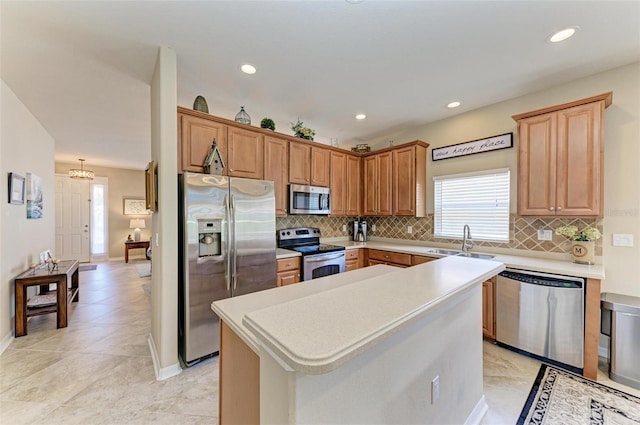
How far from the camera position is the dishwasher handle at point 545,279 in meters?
2.22

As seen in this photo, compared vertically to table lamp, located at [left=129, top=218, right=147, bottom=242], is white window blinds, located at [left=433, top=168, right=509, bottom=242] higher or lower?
higher

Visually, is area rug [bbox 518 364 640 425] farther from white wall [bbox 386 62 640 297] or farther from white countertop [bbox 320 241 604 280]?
white wall [bbox 386 62 640 297]

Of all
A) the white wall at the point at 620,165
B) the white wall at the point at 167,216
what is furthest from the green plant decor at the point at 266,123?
the white wall at the point at 620,165

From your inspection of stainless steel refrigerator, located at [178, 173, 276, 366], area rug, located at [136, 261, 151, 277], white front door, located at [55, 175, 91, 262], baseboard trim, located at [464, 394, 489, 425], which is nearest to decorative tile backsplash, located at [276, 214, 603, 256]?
stainless steel refrigerator, located at [178, 173, 276, 366]

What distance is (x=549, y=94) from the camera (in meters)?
2.83

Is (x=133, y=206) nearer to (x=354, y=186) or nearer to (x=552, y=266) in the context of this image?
(x=354, y=186)

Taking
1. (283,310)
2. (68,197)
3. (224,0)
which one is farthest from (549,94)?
(68,197)

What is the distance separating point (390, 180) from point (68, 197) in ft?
27.6

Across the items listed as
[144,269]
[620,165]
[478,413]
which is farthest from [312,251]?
[144,269]

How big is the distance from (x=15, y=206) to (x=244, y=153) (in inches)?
110

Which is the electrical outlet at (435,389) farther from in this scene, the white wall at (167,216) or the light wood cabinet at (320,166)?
the light wood cabinet at (320,166)

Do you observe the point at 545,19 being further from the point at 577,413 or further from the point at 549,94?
the point at 577,413

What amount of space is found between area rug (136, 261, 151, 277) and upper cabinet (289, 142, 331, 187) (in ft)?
14.9

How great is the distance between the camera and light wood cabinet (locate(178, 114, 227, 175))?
2547 millimetres
